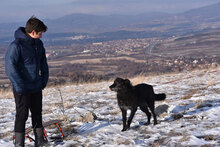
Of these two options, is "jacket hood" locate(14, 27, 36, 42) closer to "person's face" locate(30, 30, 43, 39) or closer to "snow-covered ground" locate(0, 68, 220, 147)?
"person's face" locate(30, 30, 43, 39)

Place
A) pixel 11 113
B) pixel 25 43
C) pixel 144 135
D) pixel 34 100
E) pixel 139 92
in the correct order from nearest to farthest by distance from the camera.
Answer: pixel 25 43 → pixel 34 100 → pixel 144 135 → pixel 139 92 → pixel 11 113

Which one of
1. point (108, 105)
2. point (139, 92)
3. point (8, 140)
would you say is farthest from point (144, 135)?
point (108, 105)

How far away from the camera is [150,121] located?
18.3 feet

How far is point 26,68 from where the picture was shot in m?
3.79

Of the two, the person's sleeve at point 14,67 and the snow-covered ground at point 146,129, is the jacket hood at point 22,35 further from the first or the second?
the snow-covered ground at point 146,129

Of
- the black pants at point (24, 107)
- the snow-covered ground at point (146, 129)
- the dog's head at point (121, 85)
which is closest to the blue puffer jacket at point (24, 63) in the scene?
the black pants at point (24, 107)

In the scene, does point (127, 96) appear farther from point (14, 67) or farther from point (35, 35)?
point (14, 67)

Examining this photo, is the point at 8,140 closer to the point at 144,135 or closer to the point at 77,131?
the point at 77,131

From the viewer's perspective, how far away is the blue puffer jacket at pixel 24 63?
11.8 ft

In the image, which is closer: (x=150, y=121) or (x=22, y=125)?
(x=22, y=125)

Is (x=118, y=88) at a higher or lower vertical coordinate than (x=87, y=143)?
higher

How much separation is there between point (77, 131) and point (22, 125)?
1373 millimetres

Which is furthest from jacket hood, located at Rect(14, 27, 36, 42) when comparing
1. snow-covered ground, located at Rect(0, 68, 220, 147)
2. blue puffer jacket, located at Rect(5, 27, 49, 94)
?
snow-covered ground, located at Rect(0, 68, 220, 147)

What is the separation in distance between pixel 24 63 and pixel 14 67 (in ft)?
0.70
